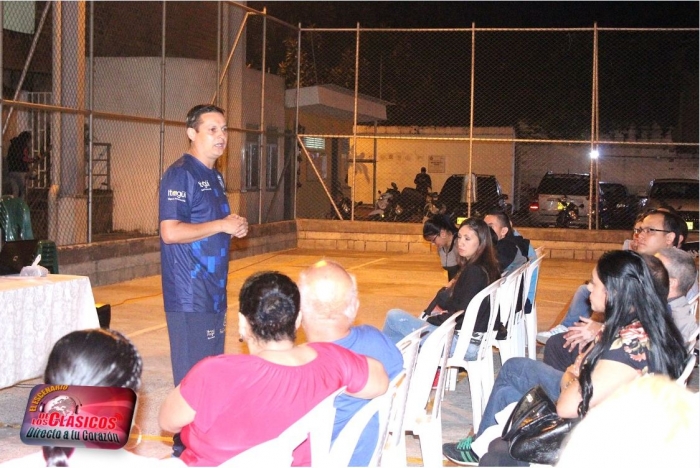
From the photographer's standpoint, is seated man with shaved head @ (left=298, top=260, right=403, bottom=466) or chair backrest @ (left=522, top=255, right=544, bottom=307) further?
chair backrest @ (left=522, top=255, right=544, bottom=307)

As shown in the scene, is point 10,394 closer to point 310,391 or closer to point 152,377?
point 152,377

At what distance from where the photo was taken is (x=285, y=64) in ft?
92.9

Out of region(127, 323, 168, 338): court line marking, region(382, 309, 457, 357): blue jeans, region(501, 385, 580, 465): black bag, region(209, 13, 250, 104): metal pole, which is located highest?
region(209, 13, 250, 104): metal pole

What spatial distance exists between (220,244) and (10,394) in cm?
235

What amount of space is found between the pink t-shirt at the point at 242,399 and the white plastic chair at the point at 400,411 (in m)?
0.58

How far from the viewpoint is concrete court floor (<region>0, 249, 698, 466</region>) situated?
540 cm

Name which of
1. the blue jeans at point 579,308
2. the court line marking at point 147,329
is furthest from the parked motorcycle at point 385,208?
the blue jeans at point 579,308

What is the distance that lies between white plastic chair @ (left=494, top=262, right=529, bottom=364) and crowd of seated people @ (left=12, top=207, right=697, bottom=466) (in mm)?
782

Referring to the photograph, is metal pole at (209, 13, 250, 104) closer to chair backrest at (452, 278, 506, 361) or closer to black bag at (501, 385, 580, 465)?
chair backrest at (452, 278, 506, 361)

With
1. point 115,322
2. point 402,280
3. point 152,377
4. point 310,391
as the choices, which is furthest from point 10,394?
point 402,280

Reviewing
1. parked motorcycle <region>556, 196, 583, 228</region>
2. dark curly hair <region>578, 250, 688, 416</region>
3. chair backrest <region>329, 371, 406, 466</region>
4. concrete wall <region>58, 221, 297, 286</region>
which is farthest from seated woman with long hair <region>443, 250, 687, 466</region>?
parked motorcycle <region>556, 196, 583, 228</region>

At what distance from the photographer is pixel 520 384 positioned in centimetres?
452

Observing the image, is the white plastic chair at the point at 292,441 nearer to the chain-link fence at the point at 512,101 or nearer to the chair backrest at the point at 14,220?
the chair backrest at the point at 14,220

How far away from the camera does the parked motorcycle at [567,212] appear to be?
19328 millimetres
